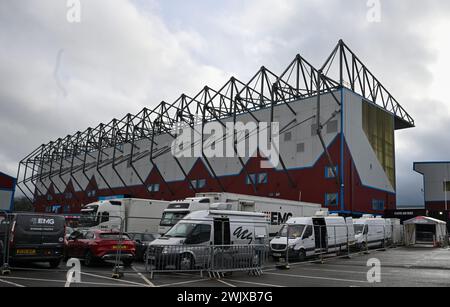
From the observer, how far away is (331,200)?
40.1 meters

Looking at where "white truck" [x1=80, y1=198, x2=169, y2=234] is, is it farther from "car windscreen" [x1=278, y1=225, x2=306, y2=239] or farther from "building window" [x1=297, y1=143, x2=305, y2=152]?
"building window" [x1=297, y1=143, x2=305, y2=152]

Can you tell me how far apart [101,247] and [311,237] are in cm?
1080

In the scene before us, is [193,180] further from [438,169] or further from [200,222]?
[200,222]

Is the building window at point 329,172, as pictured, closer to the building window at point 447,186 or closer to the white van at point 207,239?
the building window at point 447,186

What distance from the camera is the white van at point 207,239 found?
13945mm

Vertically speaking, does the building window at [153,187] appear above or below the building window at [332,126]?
below

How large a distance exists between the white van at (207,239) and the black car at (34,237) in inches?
135

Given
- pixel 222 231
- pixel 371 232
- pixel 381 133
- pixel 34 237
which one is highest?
pixel 381 133

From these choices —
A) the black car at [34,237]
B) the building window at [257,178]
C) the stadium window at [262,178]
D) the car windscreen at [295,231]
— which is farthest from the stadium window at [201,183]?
the black car at [34,237]

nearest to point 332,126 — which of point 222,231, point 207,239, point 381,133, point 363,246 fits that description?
point 381,133

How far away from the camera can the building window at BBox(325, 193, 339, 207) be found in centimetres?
3972

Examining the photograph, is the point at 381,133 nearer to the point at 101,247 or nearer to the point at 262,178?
the point at 262,178

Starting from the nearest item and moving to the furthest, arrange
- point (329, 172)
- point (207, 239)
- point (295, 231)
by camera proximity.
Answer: point (207, 239)
point (295, 231)
point (329, 172)
